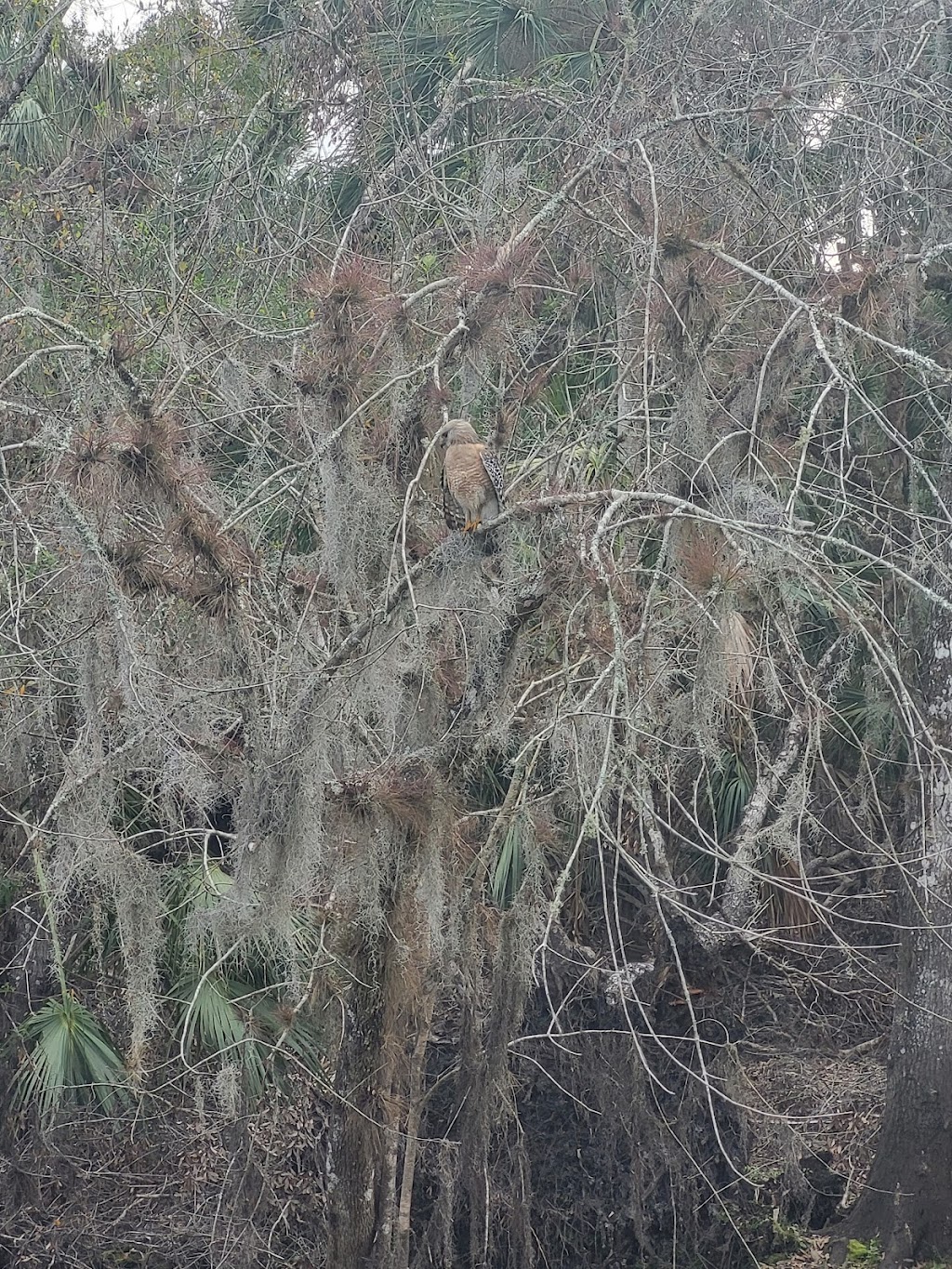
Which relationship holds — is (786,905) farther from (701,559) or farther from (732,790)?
(701,559)

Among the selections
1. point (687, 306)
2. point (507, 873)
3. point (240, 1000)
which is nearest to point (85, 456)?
point (687, 306)

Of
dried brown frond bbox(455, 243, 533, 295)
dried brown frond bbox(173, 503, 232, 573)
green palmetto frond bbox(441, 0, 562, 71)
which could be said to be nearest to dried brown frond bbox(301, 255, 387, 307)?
dried brown frond bbox(455, 243, 533, 295)

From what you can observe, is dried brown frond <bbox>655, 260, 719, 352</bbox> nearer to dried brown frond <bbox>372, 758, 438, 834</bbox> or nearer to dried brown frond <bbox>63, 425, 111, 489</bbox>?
dried brown frond <bbox>372, 758, 438, 834</bbox>

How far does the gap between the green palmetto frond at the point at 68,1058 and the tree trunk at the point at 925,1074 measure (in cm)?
357

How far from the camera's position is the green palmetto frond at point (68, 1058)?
20.3 ft

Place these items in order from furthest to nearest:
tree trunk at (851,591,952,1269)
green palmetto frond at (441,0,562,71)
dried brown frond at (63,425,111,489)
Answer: green palmetto frond at (441,0,562,71) < tree trunk at (851,591,952,1269) < dried brown frond at (63,425,111,489)

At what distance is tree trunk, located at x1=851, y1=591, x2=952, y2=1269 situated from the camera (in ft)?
20.2

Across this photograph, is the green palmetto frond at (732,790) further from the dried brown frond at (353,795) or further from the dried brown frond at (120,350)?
the dried brown frond at (120,350)

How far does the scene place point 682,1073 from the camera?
7215 mm

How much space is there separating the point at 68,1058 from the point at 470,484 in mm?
3374

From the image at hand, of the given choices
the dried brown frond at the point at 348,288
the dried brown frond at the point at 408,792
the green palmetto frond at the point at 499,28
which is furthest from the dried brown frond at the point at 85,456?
the green palmetto frond at the point at 499,28

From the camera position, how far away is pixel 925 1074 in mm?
6348

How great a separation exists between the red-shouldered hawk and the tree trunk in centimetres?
263

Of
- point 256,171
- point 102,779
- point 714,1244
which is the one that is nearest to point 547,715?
point 102,779
